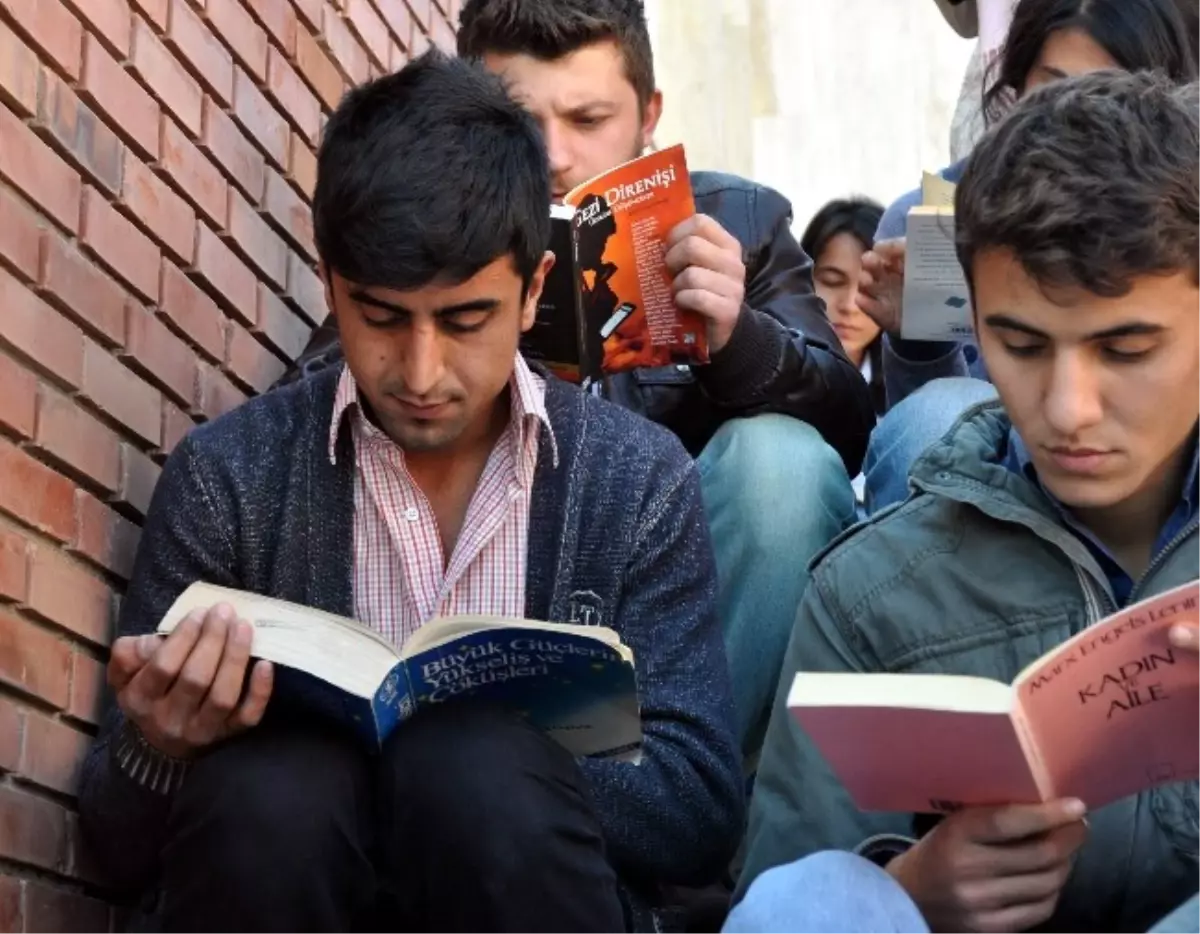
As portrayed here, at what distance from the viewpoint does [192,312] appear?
2.75 metres

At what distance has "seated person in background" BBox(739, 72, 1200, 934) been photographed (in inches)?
81.2

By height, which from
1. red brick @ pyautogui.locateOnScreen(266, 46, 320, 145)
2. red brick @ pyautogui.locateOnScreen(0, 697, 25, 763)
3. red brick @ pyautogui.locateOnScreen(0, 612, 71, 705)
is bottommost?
red brick @ pyautogui.locateOnScreen(0, 697, 25, 763)

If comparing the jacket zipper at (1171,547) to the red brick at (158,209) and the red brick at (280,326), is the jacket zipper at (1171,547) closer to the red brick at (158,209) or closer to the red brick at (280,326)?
the red brick at (158,209)

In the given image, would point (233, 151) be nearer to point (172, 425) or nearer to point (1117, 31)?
point (172, 425)

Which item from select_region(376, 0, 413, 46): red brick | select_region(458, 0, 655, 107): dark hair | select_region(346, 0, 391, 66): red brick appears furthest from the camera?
select_region(376, 0, 413, 46): red brick

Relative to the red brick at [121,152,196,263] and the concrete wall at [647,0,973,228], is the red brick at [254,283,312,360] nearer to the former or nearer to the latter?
the red brick at [121,152,196,263]

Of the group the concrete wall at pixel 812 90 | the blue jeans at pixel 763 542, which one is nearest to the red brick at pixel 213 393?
the blue jeans at pixel 763 542

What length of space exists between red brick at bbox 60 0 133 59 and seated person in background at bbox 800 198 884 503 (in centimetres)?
246

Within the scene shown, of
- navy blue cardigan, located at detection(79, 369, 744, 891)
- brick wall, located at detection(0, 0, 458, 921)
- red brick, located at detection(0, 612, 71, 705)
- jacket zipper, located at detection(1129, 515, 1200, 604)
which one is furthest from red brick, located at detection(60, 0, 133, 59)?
jacket zipper, located at detection(1129, 515, 1200, 604)

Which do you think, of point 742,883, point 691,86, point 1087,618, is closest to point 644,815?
point 742,883

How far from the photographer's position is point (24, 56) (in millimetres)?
2312

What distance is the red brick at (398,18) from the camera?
369cm

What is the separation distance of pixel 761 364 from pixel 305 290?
2.69ft

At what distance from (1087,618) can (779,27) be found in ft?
14.1
